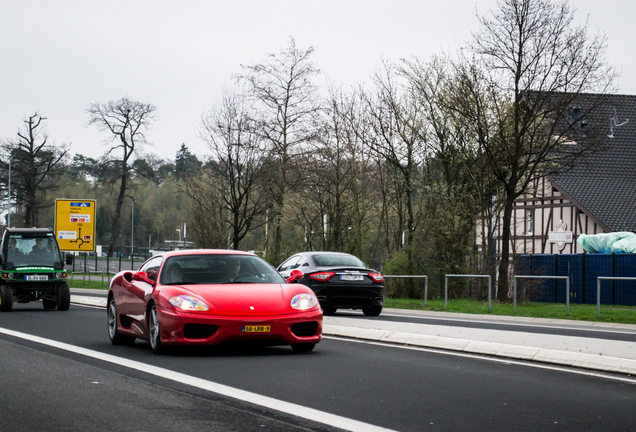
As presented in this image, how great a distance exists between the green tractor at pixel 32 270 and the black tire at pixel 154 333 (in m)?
12.7

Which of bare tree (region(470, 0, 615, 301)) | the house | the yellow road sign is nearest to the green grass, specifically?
bare tree (region(470, 0, 615, 301))

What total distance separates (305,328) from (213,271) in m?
1.54

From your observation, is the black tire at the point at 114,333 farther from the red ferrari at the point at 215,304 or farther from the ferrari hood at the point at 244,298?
the ferrari hood at the point at 244,298

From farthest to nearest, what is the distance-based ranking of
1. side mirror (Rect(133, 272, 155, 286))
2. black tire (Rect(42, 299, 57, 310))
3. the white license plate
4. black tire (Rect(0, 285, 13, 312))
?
black tire (Rect(42, 299, 57, 310))
black tire (Rect(0, 285, 13, 312))
the white license plate
side mirror (Rect(133, 272, 155, 286))

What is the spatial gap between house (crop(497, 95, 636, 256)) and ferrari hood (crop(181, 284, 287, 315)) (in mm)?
32510

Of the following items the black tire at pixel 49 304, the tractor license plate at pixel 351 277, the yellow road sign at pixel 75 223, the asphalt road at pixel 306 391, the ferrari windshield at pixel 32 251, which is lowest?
the black tire at pixel 49 304

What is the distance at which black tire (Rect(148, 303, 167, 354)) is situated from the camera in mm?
10508

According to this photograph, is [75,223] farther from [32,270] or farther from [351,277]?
[351,277]

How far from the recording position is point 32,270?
77.6ft

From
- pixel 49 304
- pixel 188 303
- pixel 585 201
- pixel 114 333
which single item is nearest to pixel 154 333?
pixel 188 303

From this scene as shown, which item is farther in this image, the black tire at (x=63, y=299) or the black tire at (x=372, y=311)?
the black tire at (x=63, y=299)

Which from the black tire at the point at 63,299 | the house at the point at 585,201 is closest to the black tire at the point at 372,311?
the black tire at the point at 63,299

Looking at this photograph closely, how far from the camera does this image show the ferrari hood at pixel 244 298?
1020cm

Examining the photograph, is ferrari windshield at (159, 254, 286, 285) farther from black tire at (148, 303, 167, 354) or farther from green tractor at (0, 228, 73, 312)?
green tractor at (0, 228, 73, 312)
